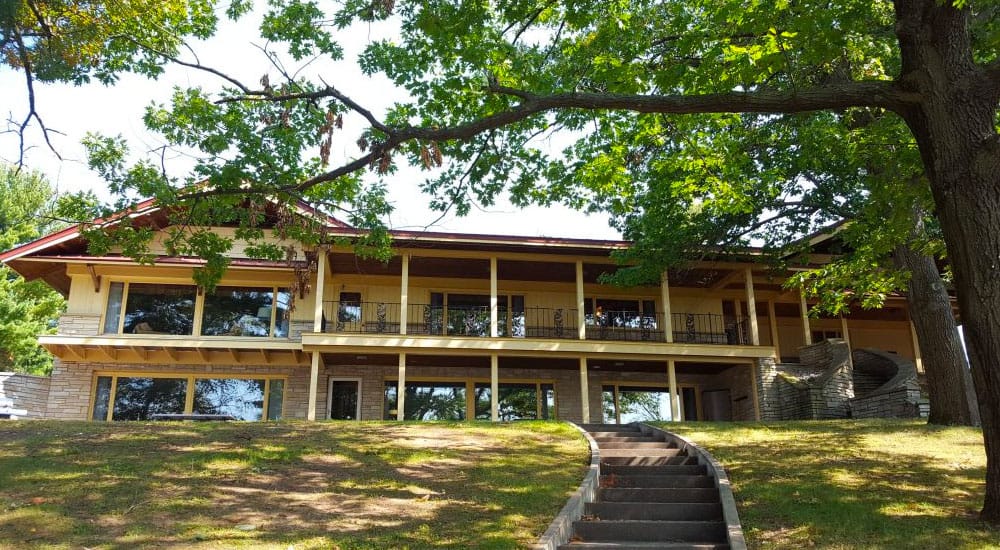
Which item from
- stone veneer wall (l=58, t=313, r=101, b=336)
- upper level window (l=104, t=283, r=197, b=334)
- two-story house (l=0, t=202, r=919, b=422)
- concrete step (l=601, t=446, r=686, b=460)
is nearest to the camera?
concrete step (l=601, t=446, r=686, b=460)

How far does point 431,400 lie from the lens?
20547mm

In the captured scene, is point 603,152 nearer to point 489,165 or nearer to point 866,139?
point 489,165

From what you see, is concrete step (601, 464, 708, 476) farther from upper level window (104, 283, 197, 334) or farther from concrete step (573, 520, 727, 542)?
upper level window (104, 283, 197, 334)

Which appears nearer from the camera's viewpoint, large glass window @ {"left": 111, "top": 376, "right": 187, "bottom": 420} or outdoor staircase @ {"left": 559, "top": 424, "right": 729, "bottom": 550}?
outdoor staircase @ {"left": 559, "top": 424, "right": 729, "bottom": 550}

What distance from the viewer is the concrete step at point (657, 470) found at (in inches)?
408

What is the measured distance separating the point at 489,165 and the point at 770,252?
9.56 metres

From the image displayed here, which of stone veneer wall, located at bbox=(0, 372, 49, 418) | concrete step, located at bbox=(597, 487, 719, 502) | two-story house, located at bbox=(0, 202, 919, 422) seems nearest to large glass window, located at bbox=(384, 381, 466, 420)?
two-story house, located at bbox=(0, 202, 919, 422)

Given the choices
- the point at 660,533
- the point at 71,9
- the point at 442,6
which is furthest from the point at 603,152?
the point at 71,9

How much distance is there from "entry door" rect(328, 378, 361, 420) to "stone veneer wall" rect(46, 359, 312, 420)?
322 mm

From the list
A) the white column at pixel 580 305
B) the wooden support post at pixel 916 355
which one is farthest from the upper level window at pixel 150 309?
the wooden support post at pixel 916 355

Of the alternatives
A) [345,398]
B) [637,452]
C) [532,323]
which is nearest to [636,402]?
[532,323]

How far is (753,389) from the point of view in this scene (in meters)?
19.4

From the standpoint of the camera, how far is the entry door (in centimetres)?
2011

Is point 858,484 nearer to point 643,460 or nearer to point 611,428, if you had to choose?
point 643,460
